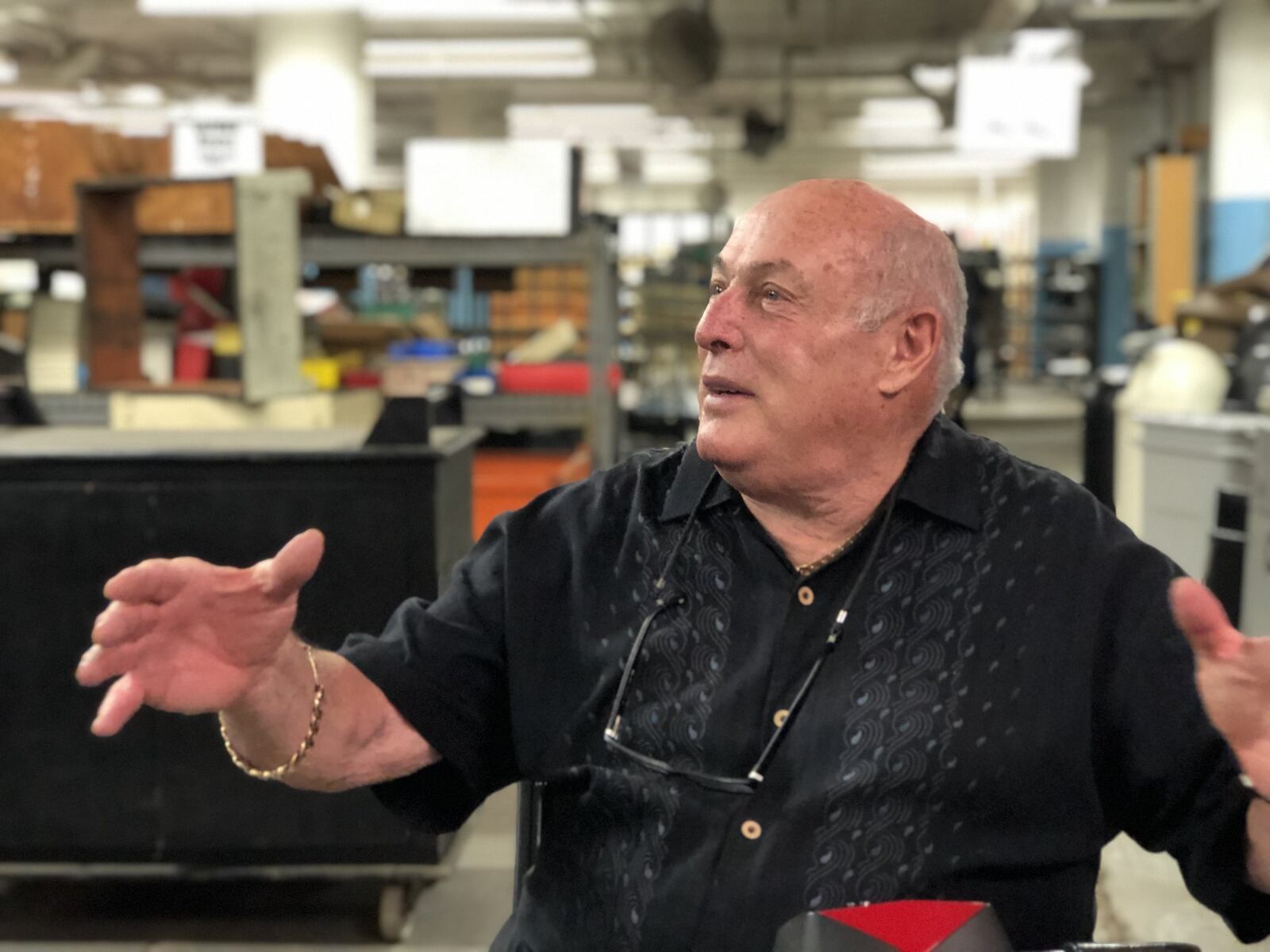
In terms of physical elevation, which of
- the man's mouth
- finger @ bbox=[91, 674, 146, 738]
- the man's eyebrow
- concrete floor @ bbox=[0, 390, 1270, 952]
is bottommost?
concrete floor @ bbox=[0, 390, 1270, 952]

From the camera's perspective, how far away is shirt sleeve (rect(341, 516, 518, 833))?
1.55 m

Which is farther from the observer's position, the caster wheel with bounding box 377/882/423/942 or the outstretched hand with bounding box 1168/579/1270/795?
the caster wheel with bounding box 377/882/423/942

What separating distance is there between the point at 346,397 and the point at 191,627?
3826 millimetres

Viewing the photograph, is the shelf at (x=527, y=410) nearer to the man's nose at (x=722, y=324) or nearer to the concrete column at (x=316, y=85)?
the man's nose at (x=722, y=324)

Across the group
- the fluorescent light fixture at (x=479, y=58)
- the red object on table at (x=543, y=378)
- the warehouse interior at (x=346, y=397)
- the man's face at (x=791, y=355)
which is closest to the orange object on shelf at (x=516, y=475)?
the warehouse interior at (x=346, y=397)

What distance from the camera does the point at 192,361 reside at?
5.30 meters

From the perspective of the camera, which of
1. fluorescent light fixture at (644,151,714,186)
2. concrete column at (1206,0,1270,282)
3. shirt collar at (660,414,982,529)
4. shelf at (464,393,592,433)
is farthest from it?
fluorescent light fixture at (644,151,714,186)

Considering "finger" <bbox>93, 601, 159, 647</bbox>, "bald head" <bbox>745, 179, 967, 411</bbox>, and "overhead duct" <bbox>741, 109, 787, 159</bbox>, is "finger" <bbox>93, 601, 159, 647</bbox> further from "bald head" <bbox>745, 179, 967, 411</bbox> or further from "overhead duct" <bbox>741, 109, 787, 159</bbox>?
"overhead duct" <bbox>741, 109, 787, 159</bbox>

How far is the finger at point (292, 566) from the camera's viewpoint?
50.2 inches

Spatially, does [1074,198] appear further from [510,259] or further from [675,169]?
[510,259]

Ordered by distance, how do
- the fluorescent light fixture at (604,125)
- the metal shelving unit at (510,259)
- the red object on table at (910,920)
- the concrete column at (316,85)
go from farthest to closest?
the fluorescent light fixture at (604,125) → the concrete column at (316,85) → the metal shelving unit at (510,259) → the red object on table at (910,920)

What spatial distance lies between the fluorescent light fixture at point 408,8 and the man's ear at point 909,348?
27.0ft

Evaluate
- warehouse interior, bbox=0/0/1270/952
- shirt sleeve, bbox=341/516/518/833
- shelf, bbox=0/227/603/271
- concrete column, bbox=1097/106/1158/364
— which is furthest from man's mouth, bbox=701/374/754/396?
concrete column, bbox=1097/106/1158/364

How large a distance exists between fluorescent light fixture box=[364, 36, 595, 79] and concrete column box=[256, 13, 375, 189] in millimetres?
2548
